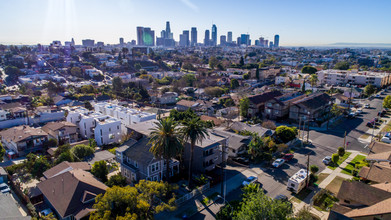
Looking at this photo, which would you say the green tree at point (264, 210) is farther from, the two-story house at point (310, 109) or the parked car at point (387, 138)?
the two-story house at point (310, 109)

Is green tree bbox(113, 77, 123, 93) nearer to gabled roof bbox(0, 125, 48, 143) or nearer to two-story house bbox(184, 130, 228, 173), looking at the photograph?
gabled roof bbox(0, 125, 48, 143)

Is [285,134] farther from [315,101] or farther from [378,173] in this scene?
[315,101]

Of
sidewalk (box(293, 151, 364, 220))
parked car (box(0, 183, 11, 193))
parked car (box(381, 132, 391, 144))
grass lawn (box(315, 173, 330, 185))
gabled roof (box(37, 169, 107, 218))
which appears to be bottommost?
grass lawn (box(315, 173, 330, 185))

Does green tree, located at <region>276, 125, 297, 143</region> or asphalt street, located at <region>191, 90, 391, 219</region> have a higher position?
green tree, located at <region>276, 125, 297, 143</region>

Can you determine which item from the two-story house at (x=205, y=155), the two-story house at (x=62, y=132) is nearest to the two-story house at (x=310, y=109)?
the two-story house at (x=205, y=155)

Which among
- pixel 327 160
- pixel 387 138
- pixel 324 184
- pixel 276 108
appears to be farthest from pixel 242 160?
pixel 387 138

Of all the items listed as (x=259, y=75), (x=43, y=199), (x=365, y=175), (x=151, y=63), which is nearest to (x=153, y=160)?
(x=43, y=199)

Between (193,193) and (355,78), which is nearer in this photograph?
(193,193)

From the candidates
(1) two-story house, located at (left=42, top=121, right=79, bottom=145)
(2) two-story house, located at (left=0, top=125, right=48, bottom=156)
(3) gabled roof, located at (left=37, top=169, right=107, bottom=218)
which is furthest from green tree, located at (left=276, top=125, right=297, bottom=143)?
(2) two-story house, located at (left=0, top=125, right=48, bottom=156)
